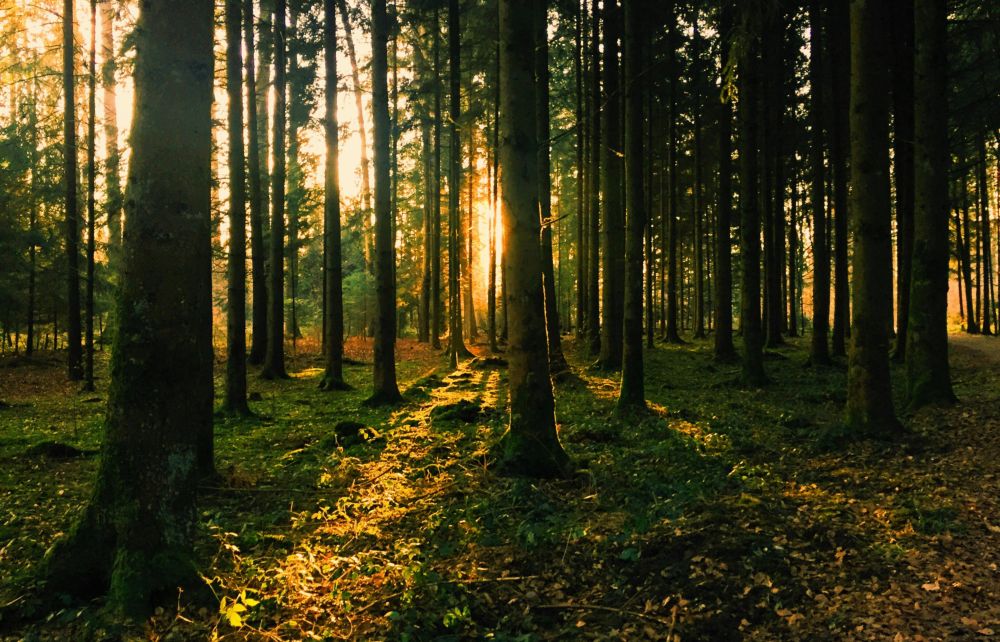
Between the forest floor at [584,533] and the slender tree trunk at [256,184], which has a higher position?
the slender tree trunk at [256,184]

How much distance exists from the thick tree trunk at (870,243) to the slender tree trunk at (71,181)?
59.3ft

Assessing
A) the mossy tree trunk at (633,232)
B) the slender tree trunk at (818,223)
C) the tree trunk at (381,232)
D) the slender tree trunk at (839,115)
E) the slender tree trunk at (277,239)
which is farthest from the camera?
the slender tree trunk at (277,239)

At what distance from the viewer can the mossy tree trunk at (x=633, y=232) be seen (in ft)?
33.8

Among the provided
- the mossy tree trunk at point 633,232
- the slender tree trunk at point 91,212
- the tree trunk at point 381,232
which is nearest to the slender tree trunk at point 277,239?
the slender tree trunk at point 91,212

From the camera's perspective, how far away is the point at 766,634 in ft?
11.2

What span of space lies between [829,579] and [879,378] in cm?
495

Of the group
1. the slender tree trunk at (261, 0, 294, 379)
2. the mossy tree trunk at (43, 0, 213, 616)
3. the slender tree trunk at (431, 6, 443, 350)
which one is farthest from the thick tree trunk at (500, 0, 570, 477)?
the slender tree trunk at (431, 6, 443, 350)

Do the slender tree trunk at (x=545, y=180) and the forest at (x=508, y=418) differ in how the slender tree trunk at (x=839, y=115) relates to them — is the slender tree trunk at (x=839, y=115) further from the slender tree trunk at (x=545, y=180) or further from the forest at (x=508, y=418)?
the slender tree trunk at (x=545, y=180)

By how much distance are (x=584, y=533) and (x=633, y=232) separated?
670 centimetres

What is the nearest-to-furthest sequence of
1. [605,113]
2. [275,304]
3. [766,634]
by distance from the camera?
[766,634]
[605,113]
[275,304]

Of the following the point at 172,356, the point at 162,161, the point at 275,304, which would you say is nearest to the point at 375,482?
the point at 172,356

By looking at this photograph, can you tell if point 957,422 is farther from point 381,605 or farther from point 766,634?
point 381,605

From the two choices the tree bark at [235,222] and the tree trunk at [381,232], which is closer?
the tree bark at [235,222]

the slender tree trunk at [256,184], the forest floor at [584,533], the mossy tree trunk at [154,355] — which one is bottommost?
the forest floor at [584,533]
